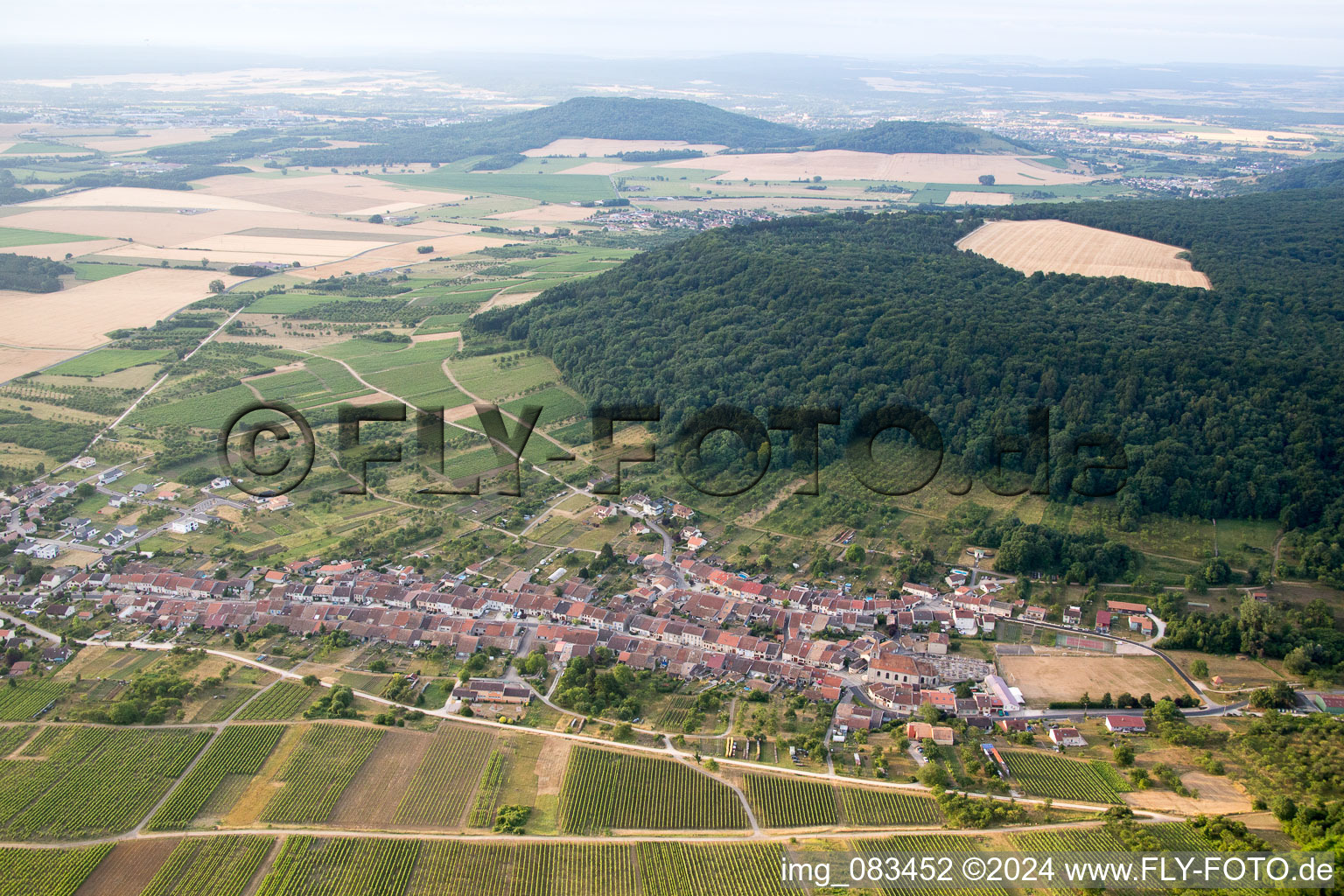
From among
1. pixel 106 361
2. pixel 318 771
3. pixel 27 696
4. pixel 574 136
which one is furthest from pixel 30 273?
pixel 574 136

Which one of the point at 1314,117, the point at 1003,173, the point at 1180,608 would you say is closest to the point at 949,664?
the point at 1180,608

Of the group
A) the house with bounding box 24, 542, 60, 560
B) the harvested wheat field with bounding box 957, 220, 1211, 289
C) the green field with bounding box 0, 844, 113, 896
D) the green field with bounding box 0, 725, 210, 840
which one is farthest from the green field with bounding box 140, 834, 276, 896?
the harvested wheat field with bounding box 957, 220, 1211, 289

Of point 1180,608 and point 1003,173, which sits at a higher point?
A: point 1003,173

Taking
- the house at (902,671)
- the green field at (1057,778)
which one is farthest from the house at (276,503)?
the green field at (1057,778)

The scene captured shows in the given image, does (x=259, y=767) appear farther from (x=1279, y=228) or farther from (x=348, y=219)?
(x=348, y=219)

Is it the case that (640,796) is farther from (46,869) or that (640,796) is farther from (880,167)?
(880,167)

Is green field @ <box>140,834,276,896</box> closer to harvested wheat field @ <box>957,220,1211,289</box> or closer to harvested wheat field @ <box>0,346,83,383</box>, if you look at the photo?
harvested wheat field @ <box>0,346,83,383</box>

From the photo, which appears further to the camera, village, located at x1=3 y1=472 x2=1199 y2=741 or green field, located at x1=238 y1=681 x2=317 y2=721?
village, located at x1=3 y1=472 x2=1199 y2=741
